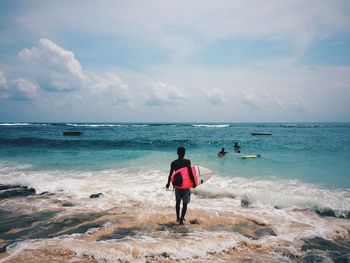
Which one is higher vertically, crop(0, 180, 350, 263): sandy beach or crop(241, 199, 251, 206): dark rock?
crop(0, 180, 350, 263): sandy beach

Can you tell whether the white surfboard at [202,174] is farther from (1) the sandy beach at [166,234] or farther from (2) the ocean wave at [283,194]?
(2) the ocean wave at [283,194]

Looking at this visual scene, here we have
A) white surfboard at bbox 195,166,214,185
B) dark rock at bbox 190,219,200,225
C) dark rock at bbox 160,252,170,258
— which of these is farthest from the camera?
white surfboard at bbox 195,166,214,185

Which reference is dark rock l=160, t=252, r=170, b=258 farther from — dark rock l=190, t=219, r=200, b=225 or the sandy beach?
dark rock l=190, t=219, r=200, b=225

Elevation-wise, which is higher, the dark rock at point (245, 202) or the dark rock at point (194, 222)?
the dark rock at point (194, 222)

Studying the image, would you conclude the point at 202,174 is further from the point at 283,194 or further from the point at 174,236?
the point at 283,194

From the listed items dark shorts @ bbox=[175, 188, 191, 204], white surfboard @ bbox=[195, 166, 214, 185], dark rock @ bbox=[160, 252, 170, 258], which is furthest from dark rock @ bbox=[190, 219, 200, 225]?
dark rock @ bbox=[160, 252, 170, 258]

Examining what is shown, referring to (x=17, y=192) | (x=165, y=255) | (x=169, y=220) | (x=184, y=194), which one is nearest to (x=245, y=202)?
(x=169, y=220)

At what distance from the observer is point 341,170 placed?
16.0m

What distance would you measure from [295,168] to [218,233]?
42.1ft

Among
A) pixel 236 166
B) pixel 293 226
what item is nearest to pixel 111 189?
pixel 293 226

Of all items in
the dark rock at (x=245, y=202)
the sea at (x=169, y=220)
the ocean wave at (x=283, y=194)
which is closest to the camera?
the sea at (x=169, y=220)

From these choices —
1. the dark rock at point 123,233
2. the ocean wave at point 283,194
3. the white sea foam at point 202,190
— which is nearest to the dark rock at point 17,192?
the white sea foam at point 202,190

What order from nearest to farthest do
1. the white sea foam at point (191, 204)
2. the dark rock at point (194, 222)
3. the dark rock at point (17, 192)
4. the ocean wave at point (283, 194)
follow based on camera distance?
the white sea foam at point (191, 204), the dark rock at point (194, 222), the ocean wave at point (283, 194), the dark rock at point (17, 192)

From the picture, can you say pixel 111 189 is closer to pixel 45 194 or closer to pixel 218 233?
pixel 45 194
